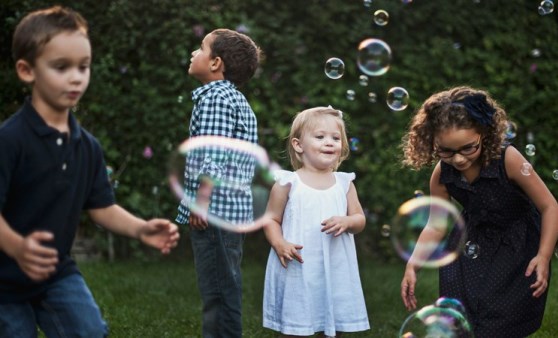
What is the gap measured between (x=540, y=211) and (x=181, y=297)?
272 cm

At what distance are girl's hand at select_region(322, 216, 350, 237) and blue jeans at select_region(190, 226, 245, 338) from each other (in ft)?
1.27

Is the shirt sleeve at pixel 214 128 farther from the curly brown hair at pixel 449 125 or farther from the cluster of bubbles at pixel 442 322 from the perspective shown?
the cluster of bubbles at pixel 442 322

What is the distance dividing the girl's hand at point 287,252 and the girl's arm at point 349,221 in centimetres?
15

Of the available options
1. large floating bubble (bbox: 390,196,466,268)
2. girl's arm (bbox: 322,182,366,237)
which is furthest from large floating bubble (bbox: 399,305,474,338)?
girl's arm (bbox: 322,182,366,237)

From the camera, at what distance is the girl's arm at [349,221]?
152 inches

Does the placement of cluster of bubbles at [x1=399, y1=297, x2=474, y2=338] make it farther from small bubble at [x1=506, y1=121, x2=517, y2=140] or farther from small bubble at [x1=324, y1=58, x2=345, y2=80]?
small bubble at [x1=324, y1=58, x2=345, y2=80]

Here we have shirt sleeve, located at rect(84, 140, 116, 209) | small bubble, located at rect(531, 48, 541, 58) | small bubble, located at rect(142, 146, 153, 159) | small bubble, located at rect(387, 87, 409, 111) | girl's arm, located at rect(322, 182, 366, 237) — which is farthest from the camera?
small bubble, located at rect(531, 48, 541, 58)

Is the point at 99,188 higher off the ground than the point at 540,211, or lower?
A: higher

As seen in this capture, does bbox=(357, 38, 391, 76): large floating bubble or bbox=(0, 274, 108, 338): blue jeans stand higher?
bbox=(357, 38, 391, 76): large floating bubble

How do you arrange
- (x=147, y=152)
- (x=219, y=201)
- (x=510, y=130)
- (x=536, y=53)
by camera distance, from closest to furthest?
(x=219, y=201)
(x=510, y=130)
(x=147, y=152)
(x=536, y=53)

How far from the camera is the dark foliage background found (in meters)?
7.18

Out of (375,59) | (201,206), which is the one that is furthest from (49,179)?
(375,59)

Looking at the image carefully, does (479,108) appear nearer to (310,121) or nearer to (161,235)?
(310,121)

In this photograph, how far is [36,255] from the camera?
2.44 meters
